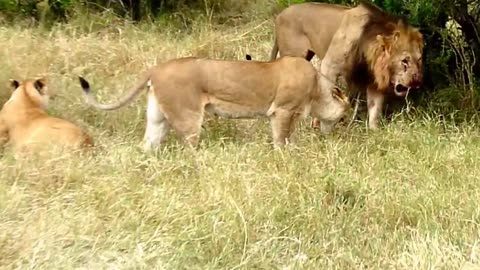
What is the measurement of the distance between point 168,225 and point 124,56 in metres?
3.51

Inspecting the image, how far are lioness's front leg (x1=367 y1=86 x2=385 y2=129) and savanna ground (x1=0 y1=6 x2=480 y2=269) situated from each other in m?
0.19

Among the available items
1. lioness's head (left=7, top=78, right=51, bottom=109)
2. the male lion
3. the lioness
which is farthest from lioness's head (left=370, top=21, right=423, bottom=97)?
lioness's head (left=7, top=78, right=51, bottom=109)

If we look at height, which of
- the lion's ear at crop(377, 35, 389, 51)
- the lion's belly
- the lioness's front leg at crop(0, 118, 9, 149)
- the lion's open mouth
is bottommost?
the lion's open mouth

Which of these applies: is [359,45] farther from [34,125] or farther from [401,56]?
[34,125]

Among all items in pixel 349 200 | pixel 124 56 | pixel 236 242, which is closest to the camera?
pixel 236 242

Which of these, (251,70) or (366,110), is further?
(366,110)

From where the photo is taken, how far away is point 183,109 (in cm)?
596

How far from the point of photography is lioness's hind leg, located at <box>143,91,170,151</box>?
609 cm

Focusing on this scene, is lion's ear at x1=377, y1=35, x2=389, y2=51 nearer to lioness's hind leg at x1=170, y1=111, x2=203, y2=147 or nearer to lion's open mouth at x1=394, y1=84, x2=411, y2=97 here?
lion's open mouth at x1=394, y1=84, x2=411, y2=97

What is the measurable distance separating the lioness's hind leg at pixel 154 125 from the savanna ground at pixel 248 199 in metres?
0.11

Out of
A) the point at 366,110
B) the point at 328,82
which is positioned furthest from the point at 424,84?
the point at 328,82

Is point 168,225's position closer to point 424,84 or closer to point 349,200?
point 349,200

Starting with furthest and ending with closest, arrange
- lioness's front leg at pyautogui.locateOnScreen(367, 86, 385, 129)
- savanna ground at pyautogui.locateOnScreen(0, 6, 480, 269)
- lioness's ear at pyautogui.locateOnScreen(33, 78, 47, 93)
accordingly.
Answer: lioness's front leg at pyautogui.locateOnScreen(367, 86, 385, 129)
lioness's ear at pyautogui.locateOnScreen(33, 78, 47, 93)
savanna ground at pyautogui.locateOnScreen(0, 6, 480, 269)

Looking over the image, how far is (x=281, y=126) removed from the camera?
245 inches
